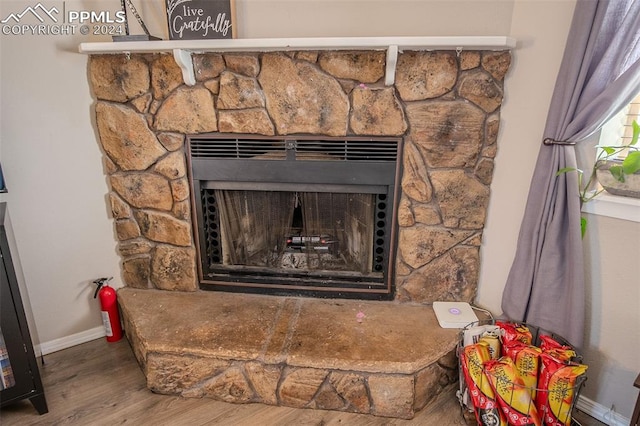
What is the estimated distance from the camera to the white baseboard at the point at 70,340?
1.84m

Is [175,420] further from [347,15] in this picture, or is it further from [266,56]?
[347,15]

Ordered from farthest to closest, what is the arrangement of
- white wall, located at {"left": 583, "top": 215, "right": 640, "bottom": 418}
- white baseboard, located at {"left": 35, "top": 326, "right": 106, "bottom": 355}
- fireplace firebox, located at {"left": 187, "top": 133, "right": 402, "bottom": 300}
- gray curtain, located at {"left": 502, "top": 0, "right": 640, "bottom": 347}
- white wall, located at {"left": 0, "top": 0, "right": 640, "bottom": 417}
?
white baseboard, located at {"left": 35, "top": 326, "right": 106, "bottom": 355} < fireplace firebox, located at {"left": 187, "top": 133, "right": 402, "bottom": 300} < white wall, located at {"left": 0, "top": 0, "right": 640, "bottom": 417} < white wall, located at {"left": 583, "top": 215, "right": 640, "bottom": 418} < gray curtain, located at {"left": 502, "top": 0, "right": 640, "bottom": 347}

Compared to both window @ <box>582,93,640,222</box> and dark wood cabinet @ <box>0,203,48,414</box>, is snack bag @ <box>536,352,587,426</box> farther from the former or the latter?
dark wood cabinet @ <box>0,203,48,414</box>

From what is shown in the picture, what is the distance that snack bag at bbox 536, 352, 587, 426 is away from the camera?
1.29 m

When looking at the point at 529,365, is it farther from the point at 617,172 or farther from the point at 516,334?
the point at 617,172

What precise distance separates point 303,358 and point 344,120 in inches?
40.9

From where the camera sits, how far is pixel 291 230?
6.53 ft

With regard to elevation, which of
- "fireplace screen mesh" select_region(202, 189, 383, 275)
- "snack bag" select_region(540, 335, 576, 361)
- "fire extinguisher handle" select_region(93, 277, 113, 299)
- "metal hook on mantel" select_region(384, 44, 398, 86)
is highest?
"metal hook on mantel" select_region(384, 44, 398, 86)

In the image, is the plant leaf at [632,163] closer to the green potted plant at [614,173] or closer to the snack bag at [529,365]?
the green potted plant at [614,173]

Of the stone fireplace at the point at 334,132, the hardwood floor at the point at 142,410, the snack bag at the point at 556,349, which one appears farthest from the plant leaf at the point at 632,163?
the hardwood floor at the point at 142,410

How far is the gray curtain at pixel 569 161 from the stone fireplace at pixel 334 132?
24 cm

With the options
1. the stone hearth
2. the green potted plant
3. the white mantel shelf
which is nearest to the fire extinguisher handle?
the stone hearth

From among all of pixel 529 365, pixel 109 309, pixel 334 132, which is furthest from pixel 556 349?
pixel 109 309

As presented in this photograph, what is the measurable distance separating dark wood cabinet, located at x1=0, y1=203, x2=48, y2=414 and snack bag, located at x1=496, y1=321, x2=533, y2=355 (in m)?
1.91
